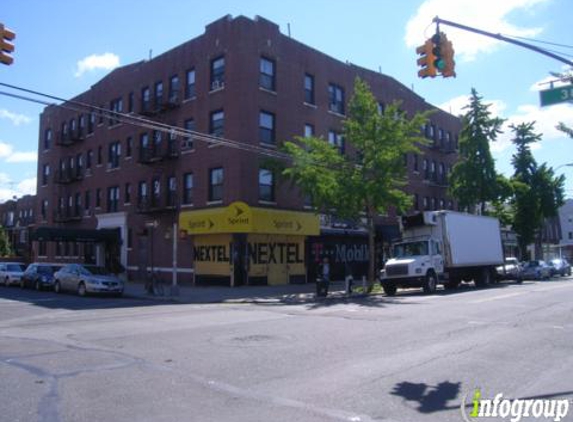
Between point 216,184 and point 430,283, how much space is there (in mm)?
12448

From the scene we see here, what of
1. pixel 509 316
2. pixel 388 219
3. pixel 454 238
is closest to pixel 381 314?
pixel 509 316

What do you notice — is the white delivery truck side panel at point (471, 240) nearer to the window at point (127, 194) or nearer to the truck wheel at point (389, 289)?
the truck wheel at point (389, 289)

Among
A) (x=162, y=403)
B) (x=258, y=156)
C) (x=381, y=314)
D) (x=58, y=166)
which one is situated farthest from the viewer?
(x=58, y=166)

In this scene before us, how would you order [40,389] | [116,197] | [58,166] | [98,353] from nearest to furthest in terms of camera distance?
[40,389] < [98,353] < [116,197] < [58,166]

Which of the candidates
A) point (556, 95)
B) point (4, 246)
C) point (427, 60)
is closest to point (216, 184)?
point (427, 60)

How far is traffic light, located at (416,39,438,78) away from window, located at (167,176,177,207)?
2222 cm

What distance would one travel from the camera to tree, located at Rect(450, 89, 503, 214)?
3872 cm

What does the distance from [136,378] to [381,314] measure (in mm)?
9439

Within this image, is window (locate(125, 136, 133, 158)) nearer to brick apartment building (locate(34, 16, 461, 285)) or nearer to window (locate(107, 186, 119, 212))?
brick apartment building (locate(34, 16, 461, 285))

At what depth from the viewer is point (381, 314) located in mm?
15758

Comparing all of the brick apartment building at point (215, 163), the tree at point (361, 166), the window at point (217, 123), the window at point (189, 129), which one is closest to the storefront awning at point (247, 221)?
the brick apartment building at point (215, 163)

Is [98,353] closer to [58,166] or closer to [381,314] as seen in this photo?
[381,314]

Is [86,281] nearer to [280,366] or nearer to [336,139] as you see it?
[336,139]

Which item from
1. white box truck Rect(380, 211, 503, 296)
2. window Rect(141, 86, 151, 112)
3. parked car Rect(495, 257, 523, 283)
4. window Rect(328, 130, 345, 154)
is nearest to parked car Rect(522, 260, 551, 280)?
parked car Rect(495, 257, 523, 283)
